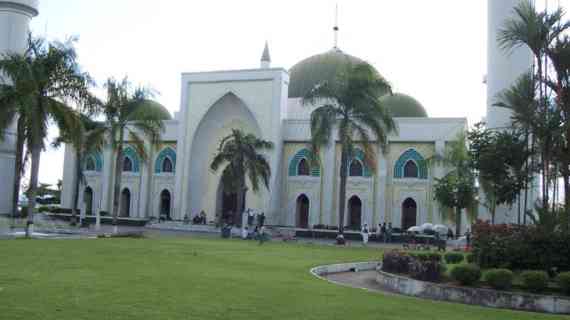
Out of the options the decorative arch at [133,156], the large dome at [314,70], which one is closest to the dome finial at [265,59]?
the large dome at [314,70]

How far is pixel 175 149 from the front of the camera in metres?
43.2

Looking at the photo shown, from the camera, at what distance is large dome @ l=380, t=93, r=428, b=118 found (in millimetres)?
43156

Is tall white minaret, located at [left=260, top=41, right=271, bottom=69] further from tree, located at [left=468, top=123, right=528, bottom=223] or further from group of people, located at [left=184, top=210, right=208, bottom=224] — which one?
tree, located at [left=468, top=123, right=528, bottom=223]

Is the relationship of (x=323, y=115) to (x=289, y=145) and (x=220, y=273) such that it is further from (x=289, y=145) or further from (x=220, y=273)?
(x=220, y=273)

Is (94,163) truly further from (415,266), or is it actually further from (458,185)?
(415,266)

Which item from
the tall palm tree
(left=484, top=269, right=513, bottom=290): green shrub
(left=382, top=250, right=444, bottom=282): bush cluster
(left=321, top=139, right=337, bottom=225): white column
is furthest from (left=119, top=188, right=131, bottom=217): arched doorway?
(left=484, top=269, right=513, bottom=290): green shrub

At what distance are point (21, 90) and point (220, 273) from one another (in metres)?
13.6

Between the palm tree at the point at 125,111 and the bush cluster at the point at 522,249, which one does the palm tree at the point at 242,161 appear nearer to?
the palm tree at the point at 125,111

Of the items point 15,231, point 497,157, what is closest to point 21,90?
point 15,231

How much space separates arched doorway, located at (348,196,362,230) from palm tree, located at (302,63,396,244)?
10.0 meters

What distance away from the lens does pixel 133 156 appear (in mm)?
44375

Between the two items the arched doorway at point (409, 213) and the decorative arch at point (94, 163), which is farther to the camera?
the decorative arch at point (94, 163)

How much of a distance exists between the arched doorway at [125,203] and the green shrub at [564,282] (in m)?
37.0

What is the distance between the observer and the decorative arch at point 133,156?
1731 inches
